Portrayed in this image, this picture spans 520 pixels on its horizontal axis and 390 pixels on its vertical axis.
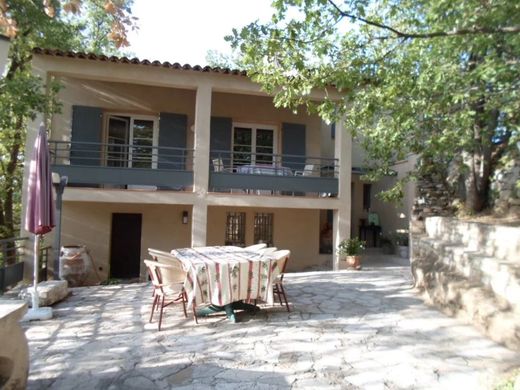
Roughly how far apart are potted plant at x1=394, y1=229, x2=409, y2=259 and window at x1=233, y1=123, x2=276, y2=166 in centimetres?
488

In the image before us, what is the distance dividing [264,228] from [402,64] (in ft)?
21.5

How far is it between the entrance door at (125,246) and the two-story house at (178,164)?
27mm

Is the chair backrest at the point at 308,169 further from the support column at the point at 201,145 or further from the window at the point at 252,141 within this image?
the support column at the point at 201,145

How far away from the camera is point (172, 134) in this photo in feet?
34.0

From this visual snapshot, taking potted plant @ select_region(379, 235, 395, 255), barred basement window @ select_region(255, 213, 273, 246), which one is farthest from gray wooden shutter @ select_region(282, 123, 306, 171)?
potted plant @ select_region(379, 235, 395, 255)

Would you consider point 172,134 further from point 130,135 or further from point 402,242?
point 402,242

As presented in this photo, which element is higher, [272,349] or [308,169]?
[308,169]

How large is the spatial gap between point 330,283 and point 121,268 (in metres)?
5.80

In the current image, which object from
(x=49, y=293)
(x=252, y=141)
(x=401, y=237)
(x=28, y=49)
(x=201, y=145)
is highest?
(x=28, y=49)

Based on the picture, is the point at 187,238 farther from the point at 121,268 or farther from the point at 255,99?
the point at 255,99

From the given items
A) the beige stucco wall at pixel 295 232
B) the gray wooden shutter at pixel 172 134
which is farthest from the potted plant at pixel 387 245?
the gray wooden shutter at pixel 172 134

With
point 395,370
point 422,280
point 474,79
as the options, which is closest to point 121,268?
point 422,280

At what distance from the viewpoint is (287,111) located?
36.9 feet

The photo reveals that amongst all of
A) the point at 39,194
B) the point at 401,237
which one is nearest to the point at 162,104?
the point at 39,194
